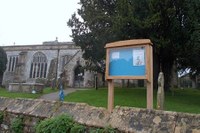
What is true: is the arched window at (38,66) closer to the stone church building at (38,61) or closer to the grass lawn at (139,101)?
the stone church building at (38,61)

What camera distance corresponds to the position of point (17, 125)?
5.68m

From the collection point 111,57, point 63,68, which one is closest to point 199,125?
point 111,57

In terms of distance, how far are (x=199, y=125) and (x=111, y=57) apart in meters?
2.14

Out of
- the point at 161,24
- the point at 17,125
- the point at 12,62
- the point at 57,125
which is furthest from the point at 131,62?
the point at 12,62

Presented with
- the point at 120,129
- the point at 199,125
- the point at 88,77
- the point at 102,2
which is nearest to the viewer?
the point at 199,125

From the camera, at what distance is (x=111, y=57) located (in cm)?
525

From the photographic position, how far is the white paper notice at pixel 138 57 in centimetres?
475

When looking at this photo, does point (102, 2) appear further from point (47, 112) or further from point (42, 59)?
point (42, 59)

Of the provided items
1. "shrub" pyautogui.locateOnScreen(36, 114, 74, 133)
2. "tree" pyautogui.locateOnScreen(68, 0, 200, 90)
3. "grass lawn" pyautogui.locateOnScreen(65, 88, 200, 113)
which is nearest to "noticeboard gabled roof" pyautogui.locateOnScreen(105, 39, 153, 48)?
"shrub" pyautogui.locateOnScreen(36, 114, 74, 133)

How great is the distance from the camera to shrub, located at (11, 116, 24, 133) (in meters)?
5.66

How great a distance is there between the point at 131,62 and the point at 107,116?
1.08m

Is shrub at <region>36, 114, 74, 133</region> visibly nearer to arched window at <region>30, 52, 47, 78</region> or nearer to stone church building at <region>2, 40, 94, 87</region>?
stone church building at <region>2, 40, 94, 87</region>

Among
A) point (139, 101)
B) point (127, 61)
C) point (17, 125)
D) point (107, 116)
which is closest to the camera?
point (107, 116)

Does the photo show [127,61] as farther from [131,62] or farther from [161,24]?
[161,24]
